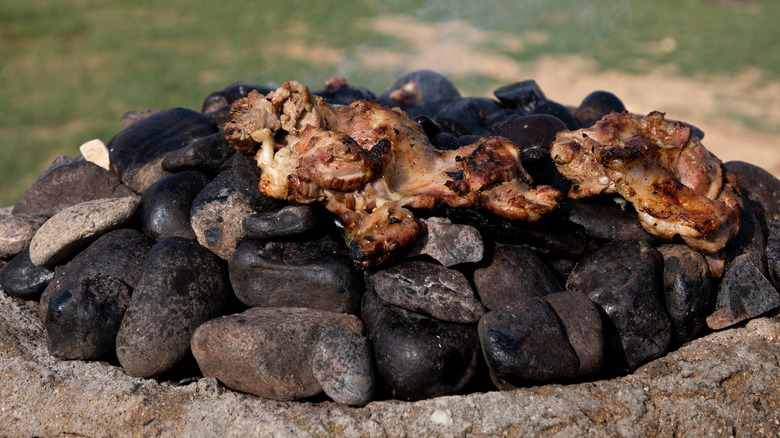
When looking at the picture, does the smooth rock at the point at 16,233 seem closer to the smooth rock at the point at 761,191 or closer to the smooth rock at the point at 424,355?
the smooth rock at the point at 424,355

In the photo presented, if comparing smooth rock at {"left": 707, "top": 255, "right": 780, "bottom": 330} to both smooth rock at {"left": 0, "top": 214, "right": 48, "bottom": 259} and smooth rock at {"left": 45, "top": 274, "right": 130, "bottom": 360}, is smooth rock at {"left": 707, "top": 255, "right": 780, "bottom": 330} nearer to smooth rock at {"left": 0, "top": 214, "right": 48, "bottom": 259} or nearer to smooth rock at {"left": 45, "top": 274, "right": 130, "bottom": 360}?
smooth rock at {"left": 45, "top": 274, "right": 130, "bottom": 360}

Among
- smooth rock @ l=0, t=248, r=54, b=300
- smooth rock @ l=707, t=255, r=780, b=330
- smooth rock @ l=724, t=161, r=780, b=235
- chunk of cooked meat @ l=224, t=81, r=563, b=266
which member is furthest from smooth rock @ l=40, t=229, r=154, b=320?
smooth rock @ l=724, t=161, r=780, b=235

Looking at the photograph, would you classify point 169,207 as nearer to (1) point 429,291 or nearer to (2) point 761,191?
(1) point 429,291

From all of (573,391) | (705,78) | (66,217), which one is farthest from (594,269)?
(705,78)

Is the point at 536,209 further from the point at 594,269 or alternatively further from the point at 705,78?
the point at 705,78

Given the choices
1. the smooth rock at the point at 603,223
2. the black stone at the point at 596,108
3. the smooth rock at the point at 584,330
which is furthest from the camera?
the black stone at the point at 596,108

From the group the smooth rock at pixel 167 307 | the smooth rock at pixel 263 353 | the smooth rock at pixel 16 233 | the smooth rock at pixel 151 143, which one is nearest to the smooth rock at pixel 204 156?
the smooth rock at pixel 151 143

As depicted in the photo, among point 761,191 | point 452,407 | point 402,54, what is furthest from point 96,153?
point 402,54
